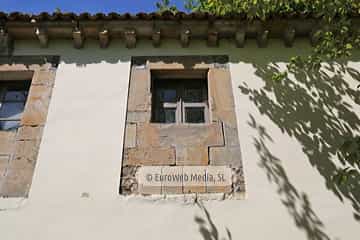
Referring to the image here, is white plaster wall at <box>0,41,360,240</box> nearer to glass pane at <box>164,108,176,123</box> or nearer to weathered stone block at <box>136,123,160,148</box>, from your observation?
weathered stone block at <box>136,123,160,148</box>

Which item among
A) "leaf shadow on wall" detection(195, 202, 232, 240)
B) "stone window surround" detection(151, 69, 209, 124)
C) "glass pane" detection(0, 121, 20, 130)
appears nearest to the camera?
"leaf shadow on wall" detection(195, 202, 232, 240)

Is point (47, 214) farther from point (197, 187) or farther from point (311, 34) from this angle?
point (311, 34)

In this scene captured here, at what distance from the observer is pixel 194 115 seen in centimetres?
397

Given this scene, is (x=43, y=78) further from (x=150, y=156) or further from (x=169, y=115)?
(x=150, y=156)

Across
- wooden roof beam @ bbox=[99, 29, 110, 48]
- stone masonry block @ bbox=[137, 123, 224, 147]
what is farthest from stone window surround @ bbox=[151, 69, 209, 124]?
wooden roof beam @ bbox=[99, 29, 110, 48]

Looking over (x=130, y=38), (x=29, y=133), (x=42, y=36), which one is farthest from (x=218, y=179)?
(x=42, y=36)

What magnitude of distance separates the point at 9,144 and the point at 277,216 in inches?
118

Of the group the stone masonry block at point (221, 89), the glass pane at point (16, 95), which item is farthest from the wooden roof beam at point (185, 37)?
the glass pane at point (16, 95)

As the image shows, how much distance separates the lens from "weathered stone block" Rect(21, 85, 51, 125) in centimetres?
370

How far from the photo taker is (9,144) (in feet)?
12.0

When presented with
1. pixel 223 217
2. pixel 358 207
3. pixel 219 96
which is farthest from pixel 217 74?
pixel 358 207

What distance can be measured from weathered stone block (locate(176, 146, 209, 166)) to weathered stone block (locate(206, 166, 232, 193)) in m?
0.12

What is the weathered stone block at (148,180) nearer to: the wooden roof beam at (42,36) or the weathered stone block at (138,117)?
the weathered stone block at (138,117)

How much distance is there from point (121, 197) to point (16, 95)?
83.5 inches
